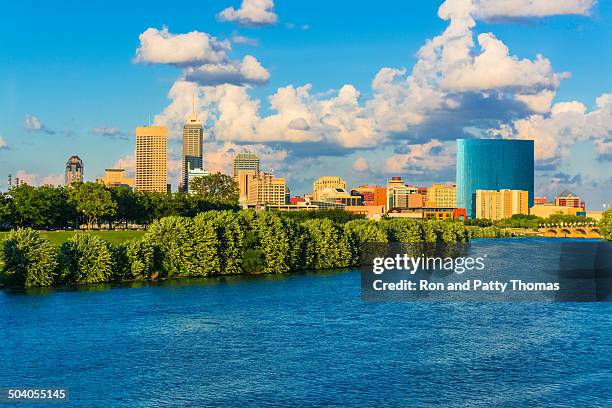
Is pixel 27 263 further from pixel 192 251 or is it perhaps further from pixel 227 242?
pixel 227 242

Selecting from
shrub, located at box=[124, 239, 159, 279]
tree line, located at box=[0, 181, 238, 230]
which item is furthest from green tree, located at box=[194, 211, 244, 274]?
tree line, located at box=[0, 181, 238, 230]

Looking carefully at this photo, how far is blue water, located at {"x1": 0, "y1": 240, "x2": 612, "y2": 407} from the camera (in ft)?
133

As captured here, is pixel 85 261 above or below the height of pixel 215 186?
below

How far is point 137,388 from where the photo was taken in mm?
41312

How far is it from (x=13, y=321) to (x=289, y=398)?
26442mm

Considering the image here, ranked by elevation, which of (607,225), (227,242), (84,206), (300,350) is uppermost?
(84,206)

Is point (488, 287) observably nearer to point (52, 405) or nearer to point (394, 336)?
point (394, 336)

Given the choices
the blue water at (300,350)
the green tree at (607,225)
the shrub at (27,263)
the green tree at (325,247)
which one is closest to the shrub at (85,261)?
the shrub at (27,263)

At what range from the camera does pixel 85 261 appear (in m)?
77.2

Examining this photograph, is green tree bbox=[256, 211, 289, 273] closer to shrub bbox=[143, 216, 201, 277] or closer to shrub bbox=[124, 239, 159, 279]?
shrub bbox=[143, 216, 201, 277]

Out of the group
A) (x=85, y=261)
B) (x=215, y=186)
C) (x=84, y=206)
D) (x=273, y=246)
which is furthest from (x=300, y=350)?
(x=215, y=186)

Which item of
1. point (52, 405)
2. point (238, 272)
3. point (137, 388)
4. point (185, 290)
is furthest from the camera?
point (238, 272)

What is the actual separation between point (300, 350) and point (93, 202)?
99.8 m

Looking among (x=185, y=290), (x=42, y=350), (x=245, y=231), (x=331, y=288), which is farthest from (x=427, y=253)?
(x=42, y=350)
